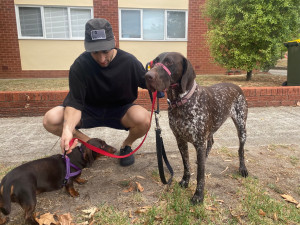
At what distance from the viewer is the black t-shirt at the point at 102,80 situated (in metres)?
3.29

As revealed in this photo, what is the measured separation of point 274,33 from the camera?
309 inches

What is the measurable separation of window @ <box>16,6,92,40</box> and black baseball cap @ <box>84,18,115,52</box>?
8.91m

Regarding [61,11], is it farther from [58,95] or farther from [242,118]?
[242,118]

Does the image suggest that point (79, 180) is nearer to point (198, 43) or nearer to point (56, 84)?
point (56, 84)

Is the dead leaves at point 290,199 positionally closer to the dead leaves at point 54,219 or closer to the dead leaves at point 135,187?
the dead leaves at point 135,187

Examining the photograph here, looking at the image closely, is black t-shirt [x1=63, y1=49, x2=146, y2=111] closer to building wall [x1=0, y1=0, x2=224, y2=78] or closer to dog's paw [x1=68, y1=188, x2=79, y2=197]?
dog's paw [x1=68, y1=188, x2=79, y2=197]

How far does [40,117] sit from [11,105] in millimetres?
701

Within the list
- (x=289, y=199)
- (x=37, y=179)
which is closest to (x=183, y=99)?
(x=289, y=199)

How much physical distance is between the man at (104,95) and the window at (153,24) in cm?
844

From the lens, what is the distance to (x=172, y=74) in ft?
7.88

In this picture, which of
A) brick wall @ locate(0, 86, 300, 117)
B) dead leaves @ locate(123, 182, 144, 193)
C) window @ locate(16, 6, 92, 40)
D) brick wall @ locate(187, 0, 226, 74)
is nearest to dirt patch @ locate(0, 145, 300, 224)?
dead leaves @ locate(123, 182, 144, 193)

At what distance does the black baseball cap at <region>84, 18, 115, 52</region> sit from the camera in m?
2.83

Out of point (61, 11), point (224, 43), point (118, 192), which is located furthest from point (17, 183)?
point (61, 11)

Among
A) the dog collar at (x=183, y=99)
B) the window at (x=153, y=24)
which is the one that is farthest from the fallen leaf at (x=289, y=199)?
the window at (x=153, y=24)
